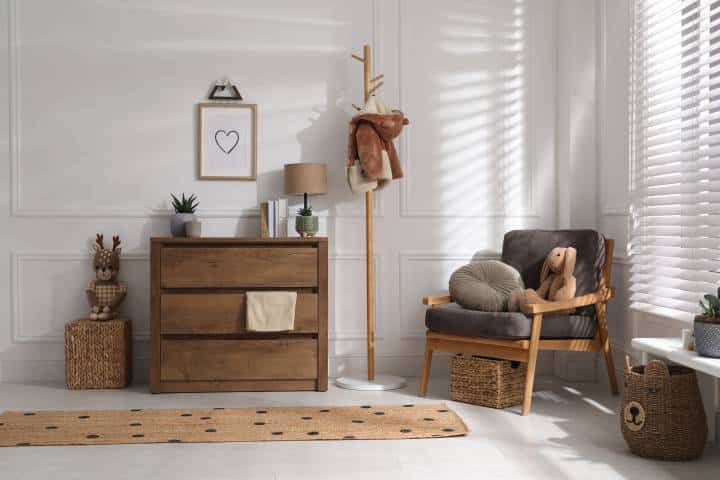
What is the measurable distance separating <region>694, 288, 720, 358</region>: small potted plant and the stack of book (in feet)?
7.57

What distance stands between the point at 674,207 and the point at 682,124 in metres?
0.38

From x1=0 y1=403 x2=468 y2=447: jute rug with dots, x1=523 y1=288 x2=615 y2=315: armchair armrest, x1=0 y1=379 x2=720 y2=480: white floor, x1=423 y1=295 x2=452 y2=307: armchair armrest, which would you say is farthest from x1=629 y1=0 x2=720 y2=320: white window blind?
x1=0 y1=403 x2=468 y2=447: jute rug with dots

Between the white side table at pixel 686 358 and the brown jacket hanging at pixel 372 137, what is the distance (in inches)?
66.6

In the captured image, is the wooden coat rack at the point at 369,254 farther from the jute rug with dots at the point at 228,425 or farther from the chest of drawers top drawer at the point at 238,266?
the jute rug with dots at the point at 228,425

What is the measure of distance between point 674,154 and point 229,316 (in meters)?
2.38

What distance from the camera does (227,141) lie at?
177 inches

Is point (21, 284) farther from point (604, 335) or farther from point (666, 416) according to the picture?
point (666, 416)

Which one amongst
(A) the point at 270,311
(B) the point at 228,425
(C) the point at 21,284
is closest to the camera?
(B) the point at 228,425

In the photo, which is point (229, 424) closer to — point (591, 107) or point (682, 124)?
point (682, 124)

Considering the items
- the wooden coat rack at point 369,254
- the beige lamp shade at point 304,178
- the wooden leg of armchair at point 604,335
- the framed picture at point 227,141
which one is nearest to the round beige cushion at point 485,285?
the wooden leg of armchair at point 604,335

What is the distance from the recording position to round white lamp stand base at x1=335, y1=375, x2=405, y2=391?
4145 millimetres

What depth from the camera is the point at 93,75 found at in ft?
14.5

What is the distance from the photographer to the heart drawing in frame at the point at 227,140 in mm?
4480

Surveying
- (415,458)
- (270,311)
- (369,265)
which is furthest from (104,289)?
(415,458)
